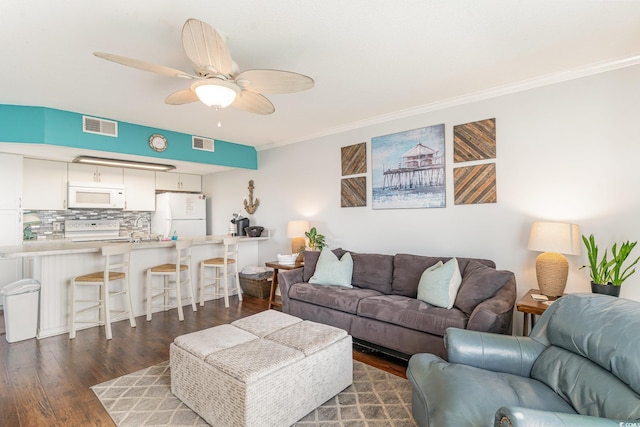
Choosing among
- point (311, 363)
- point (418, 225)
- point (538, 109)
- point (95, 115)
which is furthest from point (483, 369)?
point (95, 115)

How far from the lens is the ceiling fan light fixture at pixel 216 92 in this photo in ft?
6.81

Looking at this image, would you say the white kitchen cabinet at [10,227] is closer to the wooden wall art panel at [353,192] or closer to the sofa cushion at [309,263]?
the sofa cushion at [309,263]

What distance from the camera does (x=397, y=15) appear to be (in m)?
1.97

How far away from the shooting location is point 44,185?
15.9ft

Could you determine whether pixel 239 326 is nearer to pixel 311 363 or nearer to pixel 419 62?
pixel 311 363

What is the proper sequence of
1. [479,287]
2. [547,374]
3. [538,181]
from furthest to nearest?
1. [538,181]
2. [479,287]
3. [547,374]

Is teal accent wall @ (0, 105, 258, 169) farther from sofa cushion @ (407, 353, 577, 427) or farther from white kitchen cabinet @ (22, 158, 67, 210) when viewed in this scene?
sofa cushion @ (407, 353, 577, 427)

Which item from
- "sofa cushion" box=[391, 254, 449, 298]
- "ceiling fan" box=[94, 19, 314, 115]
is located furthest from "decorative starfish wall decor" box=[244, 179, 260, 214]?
"ceiling fan" box=[94, 19, 314, 115]

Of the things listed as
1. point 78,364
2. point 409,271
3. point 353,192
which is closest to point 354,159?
point 353,192

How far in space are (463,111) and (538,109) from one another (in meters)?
0.67

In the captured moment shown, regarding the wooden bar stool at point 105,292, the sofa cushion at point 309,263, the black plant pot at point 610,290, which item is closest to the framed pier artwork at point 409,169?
the sofa cushion at point 309,263

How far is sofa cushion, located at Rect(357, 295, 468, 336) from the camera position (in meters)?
2.56

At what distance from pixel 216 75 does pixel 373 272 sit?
2.53 m

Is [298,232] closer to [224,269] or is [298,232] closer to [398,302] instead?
[224,269]
